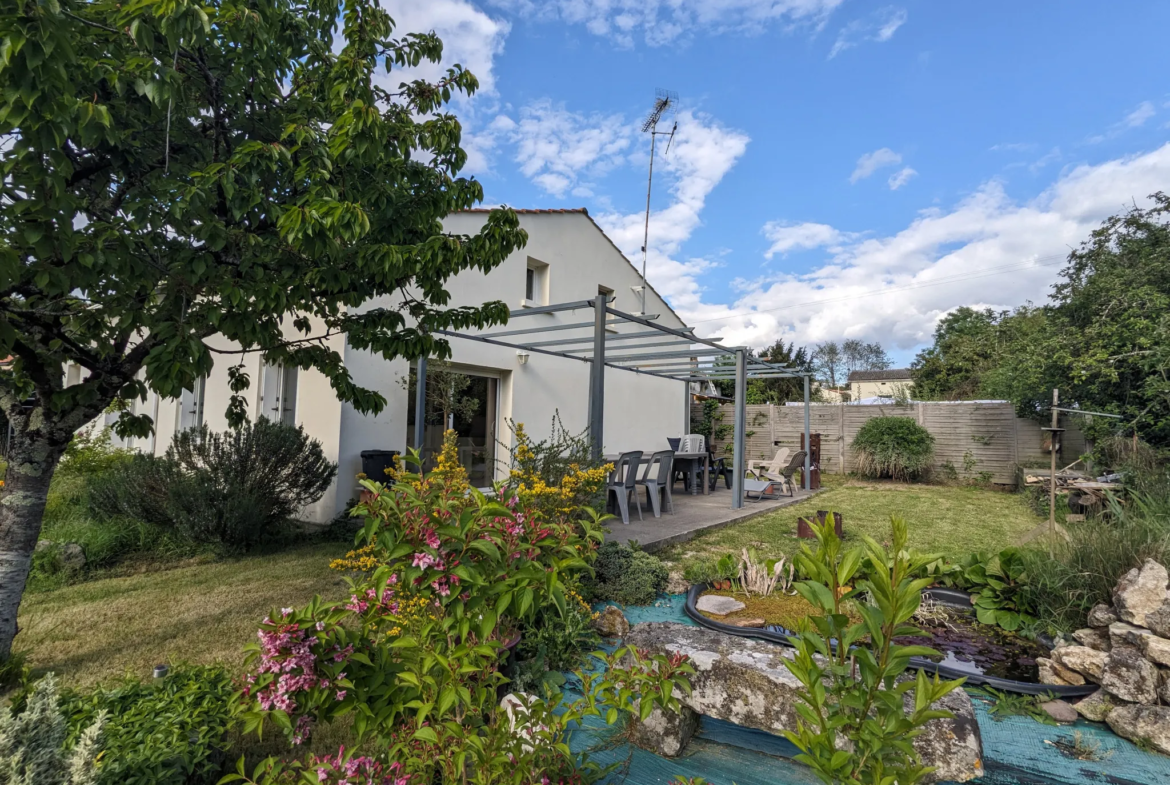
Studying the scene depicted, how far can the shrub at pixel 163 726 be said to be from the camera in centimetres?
151

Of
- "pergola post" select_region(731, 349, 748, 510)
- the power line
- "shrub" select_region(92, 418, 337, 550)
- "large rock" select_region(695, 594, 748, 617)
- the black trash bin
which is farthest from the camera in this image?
the power line

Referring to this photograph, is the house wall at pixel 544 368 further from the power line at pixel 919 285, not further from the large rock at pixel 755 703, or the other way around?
the power line at pixel 919 285

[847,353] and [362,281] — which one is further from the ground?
[847,353]

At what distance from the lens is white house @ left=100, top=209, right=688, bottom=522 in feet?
22.4

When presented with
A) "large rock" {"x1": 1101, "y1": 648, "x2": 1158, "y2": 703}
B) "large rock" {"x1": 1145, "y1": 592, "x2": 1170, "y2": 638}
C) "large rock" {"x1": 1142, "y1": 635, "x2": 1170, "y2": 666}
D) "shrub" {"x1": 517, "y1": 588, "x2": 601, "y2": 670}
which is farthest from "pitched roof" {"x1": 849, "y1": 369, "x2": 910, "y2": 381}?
"shrub" {"x1": 517, "y1": 588, "x2": 601, "y2": 670}

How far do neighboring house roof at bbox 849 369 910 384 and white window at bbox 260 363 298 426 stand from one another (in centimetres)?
5273

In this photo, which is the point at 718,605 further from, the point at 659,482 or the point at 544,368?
the point at 544,368

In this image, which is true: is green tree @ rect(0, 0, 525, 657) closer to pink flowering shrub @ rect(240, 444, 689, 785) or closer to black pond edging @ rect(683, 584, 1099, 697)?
pink flowering shrub @ rect(240, 444, 689, 785)

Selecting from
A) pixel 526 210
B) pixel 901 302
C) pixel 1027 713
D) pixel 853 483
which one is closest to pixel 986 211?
pixel 853 483

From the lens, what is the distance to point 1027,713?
A: 8.97 ft

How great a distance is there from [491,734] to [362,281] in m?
2.84

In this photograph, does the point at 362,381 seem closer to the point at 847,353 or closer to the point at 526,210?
the point at 526,210

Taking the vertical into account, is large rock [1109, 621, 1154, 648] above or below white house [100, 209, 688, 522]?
below

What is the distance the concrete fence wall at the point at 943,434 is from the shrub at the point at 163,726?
46.9 feet
